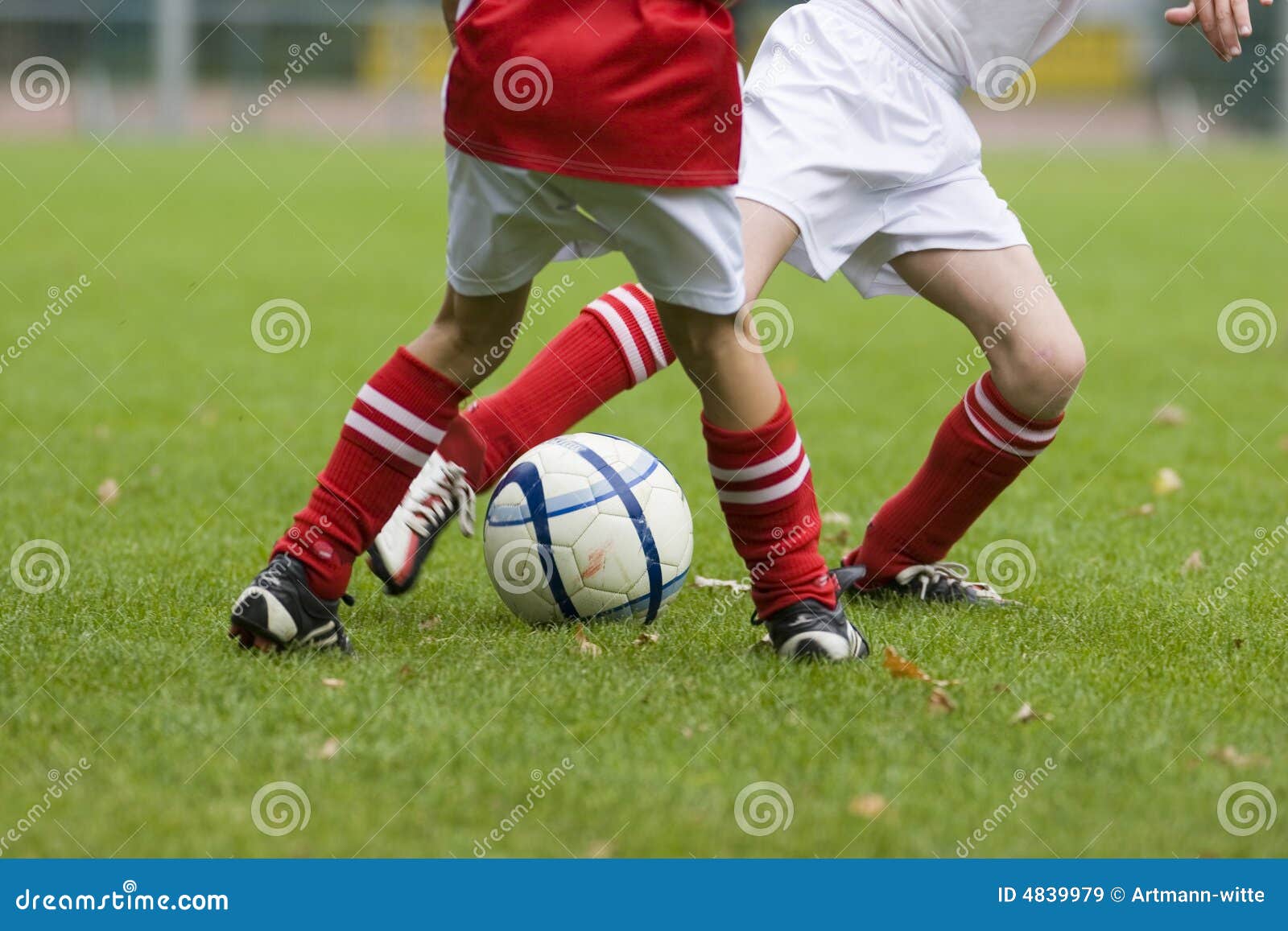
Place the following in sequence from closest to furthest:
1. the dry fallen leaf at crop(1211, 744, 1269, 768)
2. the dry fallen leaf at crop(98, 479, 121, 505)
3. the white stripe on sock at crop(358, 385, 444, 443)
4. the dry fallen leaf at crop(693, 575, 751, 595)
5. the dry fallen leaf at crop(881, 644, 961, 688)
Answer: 1. the dry fallen leaf at crop(1211, 744, 1269, 768)
2. the dry fallen leaf at crop(881, 644, 961, 688)
3. the white stripe on sock at crop(358, 385, 444, 443)
4. the dry fallen leaf at crop(693, 575, 751, 595)
5. the dry fallen leaf at crop(98, 479, 121, 505)

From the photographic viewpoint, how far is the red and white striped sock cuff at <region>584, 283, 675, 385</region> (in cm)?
381

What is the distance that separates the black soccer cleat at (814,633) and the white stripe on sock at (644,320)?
912 millimetres

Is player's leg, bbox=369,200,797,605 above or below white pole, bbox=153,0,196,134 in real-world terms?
above

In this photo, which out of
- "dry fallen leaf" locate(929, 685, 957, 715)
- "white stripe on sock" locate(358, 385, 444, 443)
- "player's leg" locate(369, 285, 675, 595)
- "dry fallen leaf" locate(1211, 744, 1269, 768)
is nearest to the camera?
"dry fallen leaf" locate(1211, 744, 1269, 768)

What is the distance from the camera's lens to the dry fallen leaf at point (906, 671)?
3014 mm

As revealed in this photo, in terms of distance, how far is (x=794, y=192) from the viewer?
10.9 ft

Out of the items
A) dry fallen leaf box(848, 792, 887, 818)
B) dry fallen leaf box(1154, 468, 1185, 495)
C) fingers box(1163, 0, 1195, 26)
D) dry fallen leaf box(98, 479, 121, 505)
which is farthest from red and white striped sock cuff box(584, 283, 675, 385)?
dry fallen leaf box(1154, 468, 1185, 495)

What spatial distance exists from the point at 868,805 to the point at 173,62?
112 feet

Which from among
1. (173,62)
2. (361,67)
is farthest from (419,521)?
(361,67)

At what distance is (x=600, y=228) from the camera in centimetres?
284

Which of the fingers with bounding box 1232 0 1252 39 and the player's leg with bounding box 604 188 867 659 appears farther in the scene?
the fingers with bounding box 1232 0 1252 39

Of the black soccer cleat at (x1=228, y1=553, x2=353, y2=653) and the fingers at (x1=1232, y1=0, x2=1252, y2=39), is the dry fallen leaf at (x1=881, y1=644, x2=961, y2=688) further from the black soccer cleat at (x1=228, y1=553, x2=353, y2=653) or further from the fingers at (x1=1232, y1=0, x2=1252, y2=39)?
the fingers at (x1=1232, y1=0, x2=1252, y2=39)

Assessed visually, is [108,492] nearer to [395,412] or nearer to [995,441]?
[395,412]

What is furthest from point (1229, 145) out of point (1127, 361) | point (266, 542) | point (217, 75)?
point (266, 542)
